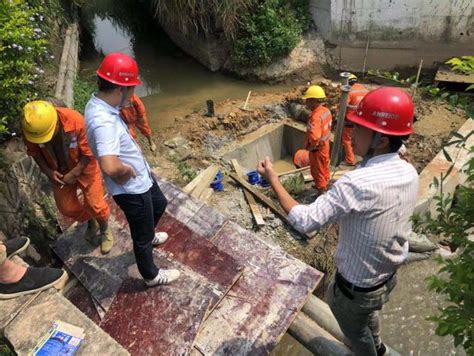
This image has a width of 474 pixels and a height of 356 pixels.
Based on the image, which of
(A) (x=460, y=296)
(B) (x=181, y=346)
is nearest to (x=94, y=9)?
(B) (x=181, y=346)

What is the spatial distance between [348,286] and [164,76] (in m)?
10.6

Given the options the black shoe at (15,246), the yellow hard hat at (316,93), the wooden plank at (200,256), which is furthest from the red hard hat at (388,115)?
the yellow hard hat at (316,93)

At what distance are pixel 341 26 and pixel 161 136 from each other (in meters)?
6.20

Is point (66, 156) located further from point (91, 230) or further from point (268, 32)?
→ point (268, 32)

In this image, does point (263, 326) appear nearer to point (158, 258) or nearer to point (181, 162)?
point (158, 258)

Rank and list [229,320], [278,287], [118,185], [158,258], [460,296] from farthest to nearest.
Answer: [158,258] → [278,287] → [229,320] → [118,185] → [460,296]

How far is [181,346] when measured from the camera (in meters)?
3.30

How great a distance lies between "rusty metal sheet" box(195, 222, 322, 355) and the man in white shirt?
3.30 feet

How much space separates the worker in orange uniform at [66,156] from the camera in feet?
10.9

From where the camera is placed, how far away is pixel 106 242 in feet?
13.8

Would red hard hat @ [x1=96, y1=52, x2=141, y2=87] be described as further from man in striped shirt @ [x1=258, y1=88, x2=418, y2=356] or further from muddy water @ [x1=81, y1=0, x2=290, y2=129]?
muddy water @ [x1=81, y1=0, x2=290, y2=129]

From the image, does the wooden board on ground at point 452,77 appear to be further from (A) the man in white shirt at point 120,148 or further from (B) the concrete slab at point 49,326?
(B) the concrete slab at point 49,326

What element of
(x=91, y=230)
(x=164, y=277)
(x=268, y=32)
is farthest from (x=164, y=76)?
(x=164, y=277)

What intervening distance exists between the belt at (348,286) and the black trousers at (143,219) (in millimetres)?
1682
